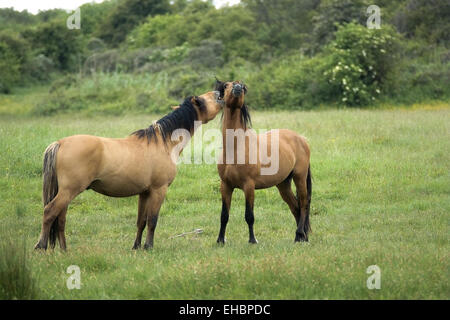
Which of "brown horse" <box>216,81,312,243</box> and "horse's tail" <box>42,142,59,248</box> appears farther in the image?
"brown horse" <box>216,81,312,243</box>

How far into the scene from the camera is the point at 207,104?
8.05 meters

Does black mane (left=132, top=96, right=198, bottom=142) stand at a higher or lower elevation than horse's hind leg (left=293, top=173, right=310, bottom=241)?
higher

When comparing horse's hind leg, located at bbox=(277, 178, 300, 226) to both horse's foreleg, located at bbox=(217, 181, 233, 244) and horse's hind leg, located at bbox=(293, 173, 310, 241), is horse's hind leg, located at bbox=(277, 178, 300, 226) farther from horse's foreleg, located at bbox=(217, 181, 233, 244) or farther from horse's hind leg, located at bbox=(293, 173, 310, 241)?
horse's foreleg, located at bbox=(217, 181, 233, 244)

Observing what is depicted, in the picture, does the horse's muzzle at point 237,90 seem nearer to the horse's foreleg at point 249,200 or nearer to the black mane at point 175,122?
the black mane at point 175,122

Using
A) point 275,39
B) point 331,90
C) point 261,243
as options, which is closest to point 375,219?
point 261,243

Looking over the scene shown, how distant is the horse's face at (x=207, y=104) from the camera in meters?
7.97

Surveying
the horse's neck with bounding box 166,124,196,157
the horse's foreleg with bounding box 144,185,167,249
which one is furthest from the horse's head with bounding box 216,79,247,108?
the horse's foreleg with bounding box 144,185,167,249

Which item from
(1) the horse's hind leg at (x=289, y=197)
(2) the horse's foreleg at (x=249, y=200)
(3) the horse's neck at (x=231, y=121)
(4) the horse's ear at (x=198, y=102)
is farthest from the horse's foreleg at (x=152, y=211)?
(1) the horse's hind leg at (x=289, y=197)

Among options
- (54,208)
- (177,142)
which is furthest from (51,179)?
(177,142)

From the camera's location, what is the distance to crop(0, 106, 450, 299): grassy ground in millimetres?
5465

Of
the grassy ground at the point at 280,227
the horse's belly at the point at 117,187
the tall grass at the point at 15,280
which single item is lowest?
the grassy ground at the point at 280,227

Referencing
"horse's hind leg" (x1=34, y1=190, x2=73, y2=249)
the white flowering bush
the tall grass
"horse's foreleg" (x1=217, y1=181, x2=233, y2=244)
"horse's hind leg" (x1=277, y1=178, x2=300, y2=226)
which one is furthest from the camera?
the white flowering bush

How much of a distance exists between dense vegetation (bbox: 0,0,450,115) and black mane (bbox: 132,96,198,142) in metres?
17.7
